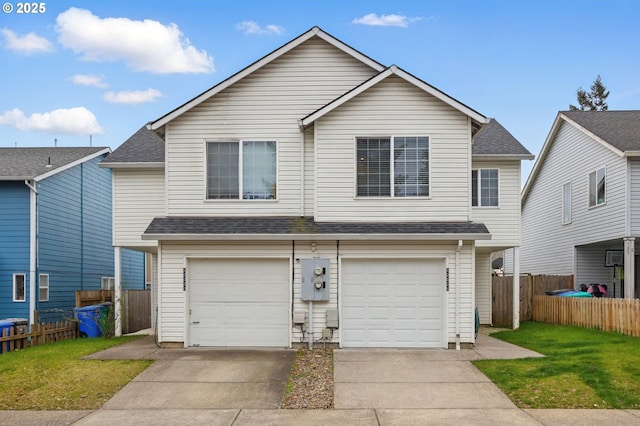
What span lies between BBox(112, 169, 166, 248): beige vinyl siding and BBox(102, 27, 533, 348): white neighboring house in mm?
2644

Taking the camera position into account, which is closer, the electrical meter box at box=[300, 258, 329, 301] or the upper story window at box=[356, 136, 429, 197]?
the electrical meter box at box=[300, 258, 329, 301]

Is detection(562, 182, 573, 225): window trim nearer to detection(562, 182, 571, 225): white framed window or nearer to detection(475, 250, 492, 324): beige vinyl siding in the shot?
detection(562, 182, 571, 225): white framed window

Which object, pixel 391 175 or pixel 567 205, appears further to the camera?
pixel 567 205

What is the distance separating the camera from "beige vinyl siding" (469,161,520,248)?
20.3m

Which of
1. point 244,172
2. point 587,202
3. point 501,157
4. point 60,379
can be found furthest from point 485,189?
point 60,379

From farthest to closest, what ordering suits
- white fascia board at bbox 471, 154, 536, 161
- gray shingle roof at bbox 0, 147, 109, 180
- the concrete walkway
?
gray shingle roof at bbox 0, 147, 109, 180 → white fascia board at bbox 471, 154, 536, 161 → the concrete walkway

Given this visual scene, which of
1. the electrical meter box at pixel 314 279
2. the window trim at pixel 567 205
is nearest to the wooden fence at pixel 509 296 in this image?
the window trim at pixel 567 205

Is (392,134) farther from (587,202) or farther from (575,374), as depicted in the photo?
(587,202)

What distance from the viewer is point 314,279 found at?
50.7 feet

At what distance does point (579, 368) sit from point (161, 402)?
771cm

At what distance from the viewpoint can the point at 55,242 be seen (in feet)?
72.1

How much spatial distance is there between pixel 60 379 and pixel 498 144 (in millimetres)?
14595

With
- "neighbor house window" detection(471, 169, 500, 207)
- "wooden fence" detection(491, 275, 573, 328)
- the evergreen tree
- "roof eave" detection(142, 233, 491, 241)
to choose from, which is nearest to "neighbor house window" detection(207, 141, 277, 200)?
"roof eave" detection(142, 233, 491, 241)

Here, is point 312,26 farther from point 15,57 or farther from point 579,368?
point 15,57
